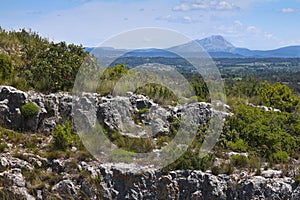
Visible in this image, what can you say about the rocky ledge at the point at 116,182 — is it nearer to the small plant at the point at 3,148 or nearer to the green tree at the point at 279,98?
the small plant at the point at 3,148

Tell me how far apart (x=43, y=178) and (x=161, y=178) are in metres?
2.80

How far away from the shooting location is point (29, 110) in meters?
10.6

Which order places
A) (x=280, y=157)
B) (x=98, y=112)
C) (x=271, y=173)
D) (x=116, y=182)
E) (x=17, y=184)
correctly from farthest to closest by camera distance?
(x=98, y=112), (x=280, y=157), (x=271, y=173), (x=116, y=182), (x=17, y=184)

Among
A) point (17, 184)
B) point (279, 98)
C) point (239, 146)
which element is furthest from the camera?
point (279, 98)

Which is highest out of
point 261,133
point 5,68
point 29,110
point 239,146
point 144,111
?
point 5,68

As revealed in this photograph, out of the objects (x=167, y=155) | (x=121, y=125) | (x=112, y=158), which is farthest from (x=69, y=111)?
(x=167, y=155)

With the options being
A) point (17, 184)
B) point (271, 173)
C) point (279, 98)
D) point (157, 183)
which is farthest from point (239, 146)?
point (17, 184)

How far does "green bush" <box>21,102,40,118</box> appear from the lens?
416 inches

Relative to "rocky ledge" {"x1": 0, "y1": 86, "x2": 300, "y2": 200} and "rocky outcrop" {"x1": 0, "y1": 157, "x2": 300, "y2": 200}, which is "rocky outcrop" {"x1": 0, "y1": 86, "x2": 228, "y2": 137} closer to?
"rocky ledge" {"x1": 0, "y1": 86, "x2": 300, "y2": 200}

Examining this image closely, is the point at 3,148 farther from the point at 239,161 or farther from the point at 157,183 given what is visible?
the point at 239,161

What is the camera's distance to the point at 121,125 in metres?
11.0

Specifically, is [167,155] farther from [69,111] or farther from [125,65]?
[125,65]

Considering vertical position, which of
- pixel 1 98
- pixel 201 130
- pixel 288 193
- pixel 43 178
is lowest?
pixel 288 193

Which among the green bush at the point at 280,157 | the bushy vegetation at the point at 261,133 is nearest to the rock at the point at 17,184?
the bushy vegetation at the point at 261,133
